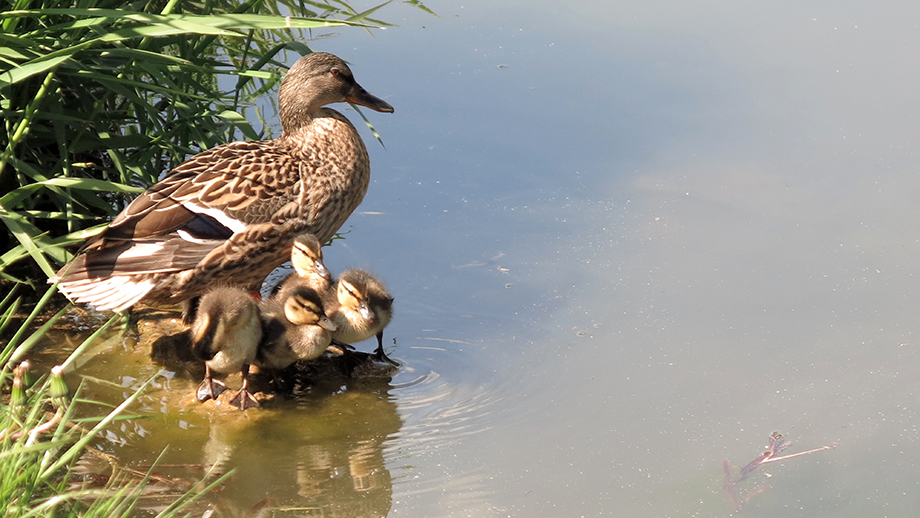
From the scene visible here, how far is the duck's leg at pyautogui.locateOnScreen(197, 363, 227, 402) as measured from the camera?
11.3 feet

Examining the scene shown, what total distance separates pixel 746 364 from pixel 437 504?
1.23m

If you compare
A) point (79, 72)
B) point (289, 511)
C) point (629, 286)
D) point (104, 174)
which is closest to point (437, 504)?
point (289, 511)

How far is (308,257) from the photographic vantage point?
11.9 ft

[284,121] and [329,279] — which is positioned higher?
[284,121]

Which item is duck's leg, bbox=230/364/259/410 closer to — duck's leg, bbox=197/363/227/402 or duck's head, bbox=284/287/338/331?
duck's leg, bbox=197/363/227/402

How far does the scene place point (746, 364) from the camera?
11.3ft

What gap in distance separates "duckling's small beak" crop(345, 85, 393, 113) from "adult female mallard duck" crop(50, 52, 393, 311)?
0.29 m

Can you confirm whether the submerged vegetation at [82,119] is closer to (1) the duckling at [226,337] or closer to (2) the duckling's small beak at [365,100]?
(1) the duckling at [226,337]

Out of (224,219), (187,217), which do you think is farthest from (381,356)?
(187,217)

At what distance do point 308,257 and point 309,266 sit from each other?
0.12 feet

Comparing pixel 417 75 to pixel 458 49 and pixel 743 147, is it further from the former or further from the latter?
pixel 743 147

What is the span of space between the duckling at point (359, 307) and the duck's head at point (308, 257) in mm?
83

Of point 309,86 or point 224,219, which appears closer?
point 224,219

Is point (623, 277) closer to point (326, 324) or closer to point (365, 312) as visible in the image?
point (365, 312)
